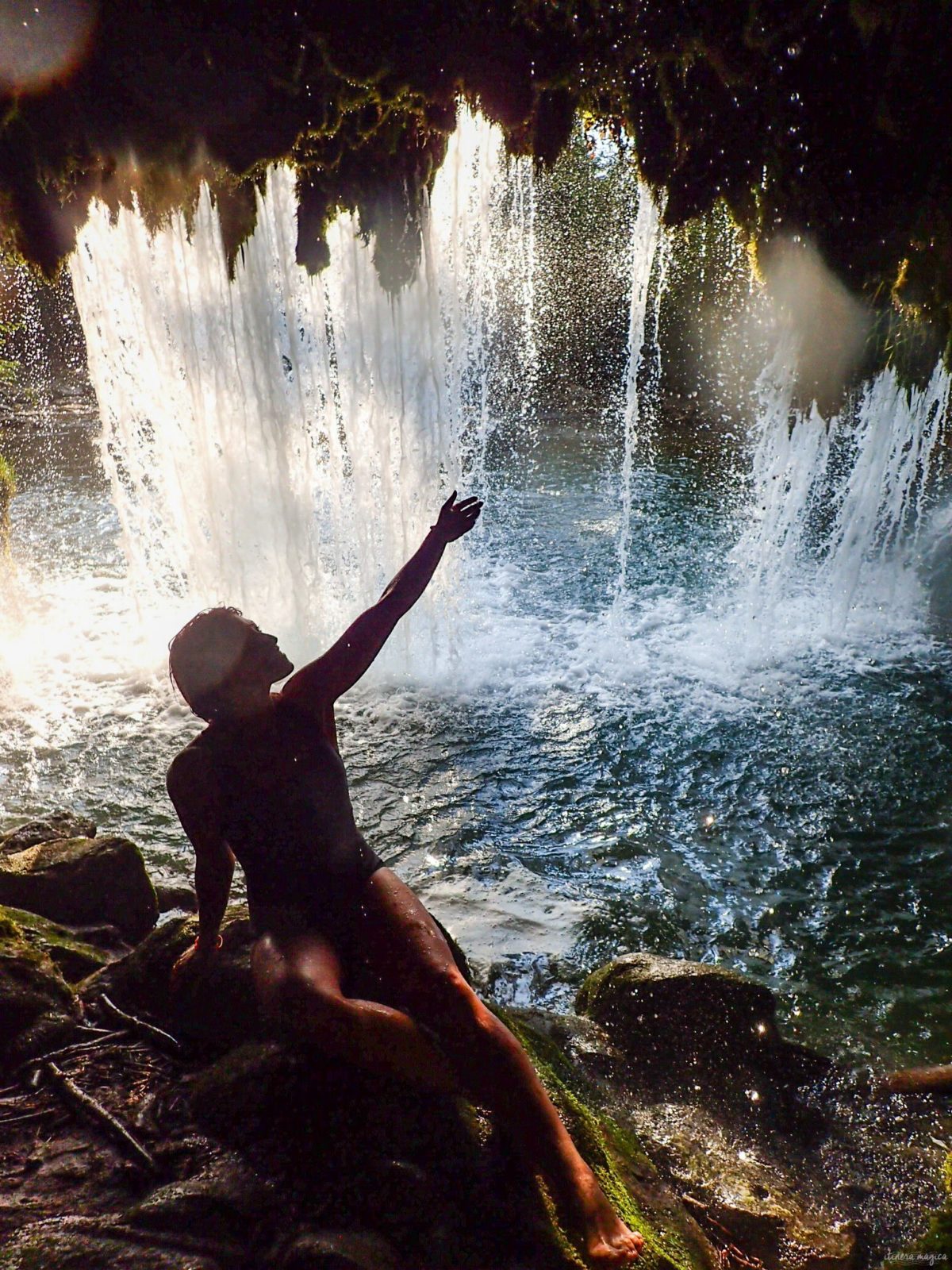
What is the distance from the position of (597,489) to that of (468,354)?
35.8 feet

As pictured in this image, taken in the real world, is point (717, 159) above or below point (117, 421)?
above

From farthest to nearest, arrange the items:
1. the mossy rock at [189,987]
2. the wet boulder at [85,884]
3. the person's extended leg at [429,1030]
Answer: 1. the wet boulder at [85,884]
2. the mossy rock at [189,987]
3. the person's extended leg at [429,1030]

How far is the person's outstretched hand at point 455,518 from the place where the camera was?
2934mm

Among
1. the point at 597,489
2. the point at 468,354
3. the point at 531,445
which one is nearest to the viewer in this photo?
the point at 597,489

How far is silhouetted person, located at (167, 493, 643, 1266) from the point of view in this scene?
90.8 inches

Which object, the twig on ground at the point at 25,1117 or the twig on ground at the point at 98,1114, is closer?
the twig on ground at the point at 98,1114

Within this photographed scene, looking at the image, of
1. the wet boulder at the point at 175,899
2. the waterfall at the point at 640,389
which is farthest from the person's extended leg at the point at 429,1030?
the waterfall at the point at 640,389

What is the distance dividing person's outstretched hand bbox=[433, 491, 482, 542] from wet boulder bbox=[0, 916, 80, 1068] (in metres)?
2.32

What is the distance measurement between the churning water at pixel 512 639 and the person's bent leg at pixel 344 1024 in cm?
210

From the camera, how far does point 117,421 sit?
9.02m

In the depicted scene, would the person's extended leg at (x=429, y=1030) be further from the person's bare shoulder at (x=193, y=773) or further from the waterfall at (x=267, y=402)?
the waterfall at (x=267, y=402)

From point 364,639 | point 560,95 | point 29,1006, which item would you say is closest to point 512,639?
point 364,639

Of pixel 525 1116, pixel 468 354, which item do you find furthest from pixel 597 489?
pixel 525 1116

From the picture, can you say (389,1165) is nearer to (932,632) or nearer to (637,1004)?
(637,1004)
